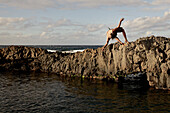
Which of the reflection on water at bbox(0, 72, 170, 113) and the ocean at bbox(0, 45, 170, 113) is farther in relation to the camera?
the reflection on water at bbox(0, 72, 170, 113)

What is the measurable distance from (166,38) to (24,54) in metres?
40.4

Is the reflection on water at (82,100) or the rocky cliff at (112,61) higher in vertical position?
the rocky cliff at (112,61)

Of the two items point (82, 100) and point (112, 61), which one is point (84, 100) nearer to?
point (82, 100)

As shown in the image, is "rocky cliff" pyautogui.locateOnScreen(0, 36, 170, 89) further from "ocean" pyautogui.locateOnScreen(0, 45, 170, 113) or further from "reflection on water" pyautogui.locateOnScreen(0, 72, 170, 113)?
"reflection on water" pyautogui.locateOnScreen(0, 72, 170, 113)

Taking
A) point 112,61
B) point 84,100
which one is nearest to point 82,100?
point 84,100

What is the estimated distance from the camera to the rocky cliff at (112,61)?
27.4m

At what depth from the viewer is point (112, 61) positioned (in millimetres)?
34000

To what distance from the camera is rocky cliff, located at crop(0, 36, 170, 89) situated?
89.9 feet

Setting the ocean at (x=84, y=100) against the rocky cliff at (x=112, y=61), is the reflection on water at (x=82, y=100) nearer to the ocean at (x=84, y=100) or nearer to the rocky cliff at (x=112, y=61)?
the ocean at (x=84, y=100)

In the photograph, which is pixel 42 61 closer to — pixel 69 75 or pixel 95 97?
pixel 69 75

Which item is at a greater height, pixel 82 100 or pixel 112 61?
pixel 112 61

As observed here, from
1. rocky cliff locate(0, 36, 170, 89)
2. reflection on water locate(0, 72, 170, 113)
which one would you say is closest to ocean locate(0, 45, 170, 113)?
reflection on water locate(0, 72, 170, 113)

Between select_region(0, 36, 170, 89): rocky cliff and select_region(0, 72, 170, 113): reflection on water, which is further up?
select_region(0, 36, 170, 89): rocky cliff

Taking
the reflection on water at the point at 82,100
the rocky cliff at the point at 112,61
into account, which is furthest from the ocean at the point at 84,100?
the rocky cliff at the point at 112,61
